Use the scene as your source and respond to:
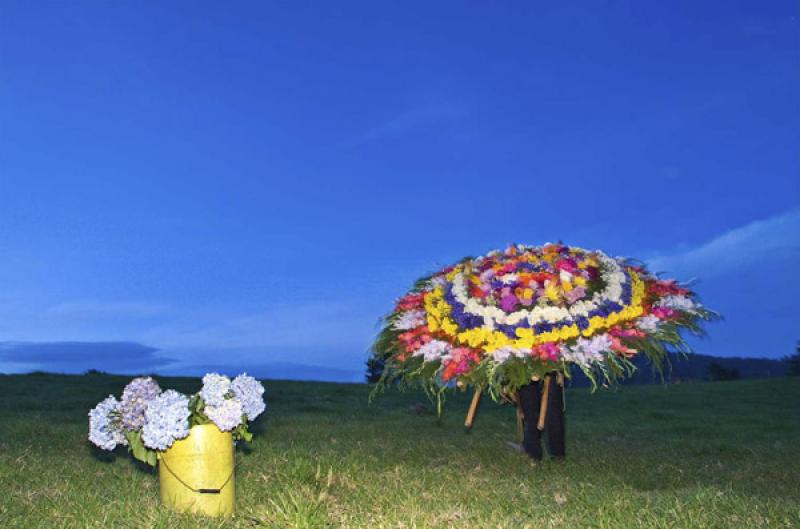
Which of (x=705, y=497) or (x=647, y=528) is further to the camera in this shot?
(x=705, y=497)

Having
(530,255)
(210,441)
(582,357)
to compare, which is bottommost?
(210,441)

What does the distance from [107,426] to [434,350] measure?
394cm

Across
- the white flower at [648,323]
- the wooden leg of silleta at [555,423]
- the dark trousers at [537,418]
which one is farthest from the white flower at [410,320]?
the white flower at [648,323]

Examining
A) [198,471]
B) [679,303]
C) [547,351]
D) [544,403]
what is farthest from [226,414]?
[679,303]

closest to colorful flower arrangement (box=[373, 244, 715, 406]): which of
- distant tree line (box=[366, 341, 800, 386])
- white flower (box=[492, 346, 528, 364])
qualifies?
white flower (box=[492, 346, 528, 364])

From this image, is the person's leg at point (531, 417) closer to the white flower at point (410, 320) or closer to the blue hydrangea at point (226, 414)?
the white flower at point (410, 320)

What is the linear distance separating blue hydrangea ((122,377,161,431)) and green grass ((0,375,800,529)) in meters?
0.76

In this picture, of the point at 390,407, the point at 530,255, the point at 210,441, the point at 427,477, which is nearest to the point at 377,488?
the point at 427,477

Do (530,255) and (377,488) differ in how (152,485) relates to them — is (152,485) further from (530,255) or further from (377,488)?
(530,255)

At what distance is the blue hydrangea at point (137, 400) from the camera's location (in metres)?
7.02

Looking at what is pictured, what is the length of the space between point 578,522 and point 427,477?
2810 mm

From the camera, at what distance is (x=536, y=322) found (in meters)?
9.33

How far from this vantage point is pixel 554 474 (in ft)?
32.2

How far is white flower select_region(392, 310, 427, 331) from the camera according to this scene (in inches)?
406
